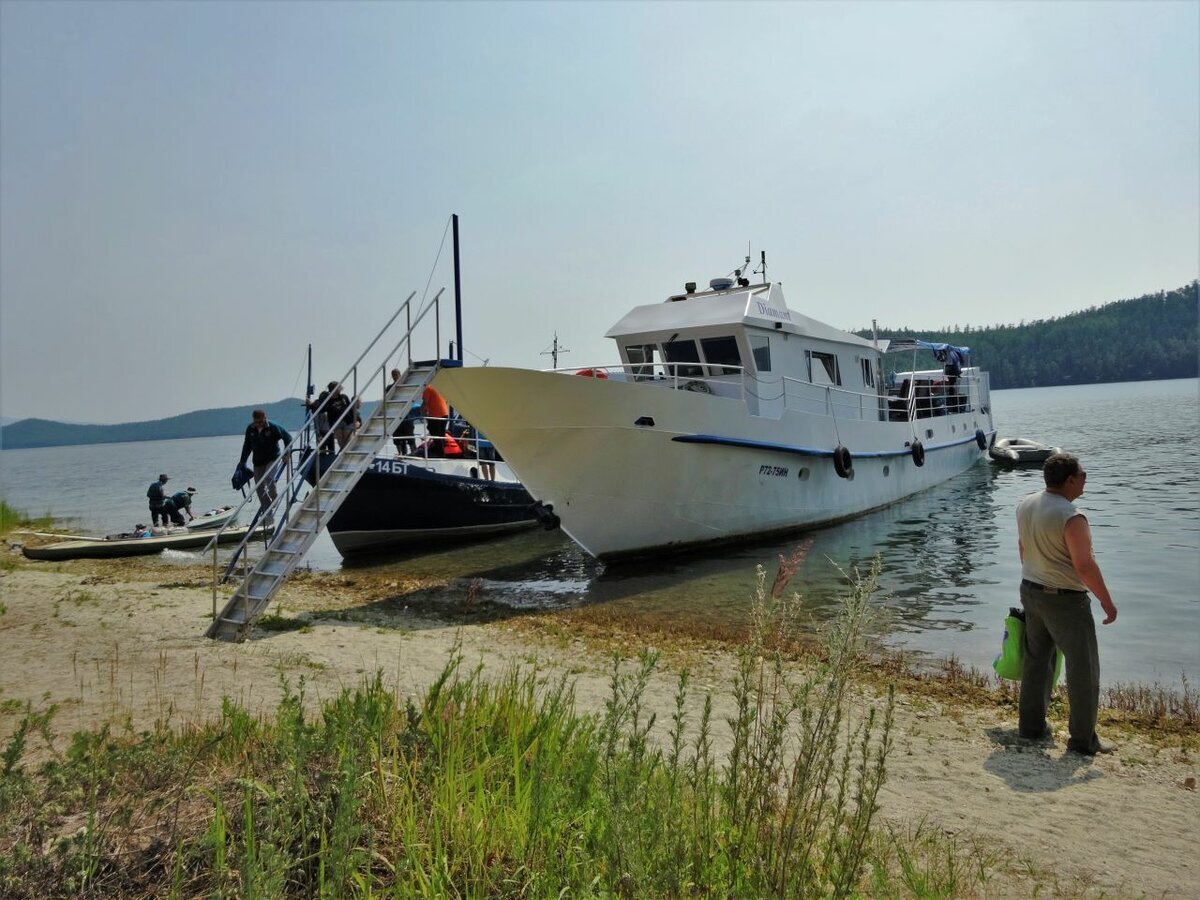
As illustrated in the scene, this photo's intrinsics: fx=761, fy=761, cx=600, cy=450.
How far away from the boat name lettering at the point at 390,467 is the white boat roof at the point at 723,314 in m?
4.88

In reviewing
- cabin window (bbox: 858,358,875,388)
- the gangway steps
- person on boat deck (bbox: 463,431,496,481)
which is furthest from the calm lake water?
cabin window (bbox: 858,358,875,388)

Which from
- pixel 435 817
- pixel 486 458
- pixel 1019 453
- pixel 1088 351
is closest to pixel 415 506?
pixel 486 458

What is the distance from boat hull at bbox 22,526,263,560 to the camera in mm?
14969

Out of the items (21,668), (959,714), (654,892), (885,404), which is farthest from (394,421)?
(885,404)

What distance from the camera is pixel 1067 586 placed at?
15.6ft

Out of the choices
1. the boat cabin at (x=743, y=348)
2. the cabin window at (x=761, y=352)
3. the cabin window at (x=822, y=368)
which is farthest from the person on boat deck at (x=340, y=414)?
the cabin window at (x=822, y=368)

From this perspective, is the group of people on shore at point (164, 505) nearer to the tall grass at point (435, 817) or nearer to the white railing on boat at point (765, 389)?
the white railing on boat at point (765, 389)

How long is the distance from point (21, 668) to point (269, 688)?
251cm

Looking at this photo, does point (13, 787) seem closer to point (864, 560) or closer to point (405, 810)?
point (405, 810)

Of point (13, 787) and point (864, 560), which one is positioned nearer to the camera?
point (13, 787)

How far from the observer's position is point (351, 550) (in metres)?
15.9

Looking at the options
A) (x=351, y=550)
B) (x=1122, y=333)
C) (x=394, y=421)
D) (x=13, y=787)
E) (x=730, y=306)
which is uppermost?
(x=1122, y=333)

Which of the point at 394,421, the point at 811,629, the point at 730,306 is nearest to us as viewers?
the point at 811,629

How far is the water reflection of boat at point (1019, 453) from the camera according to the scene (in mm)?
27891
